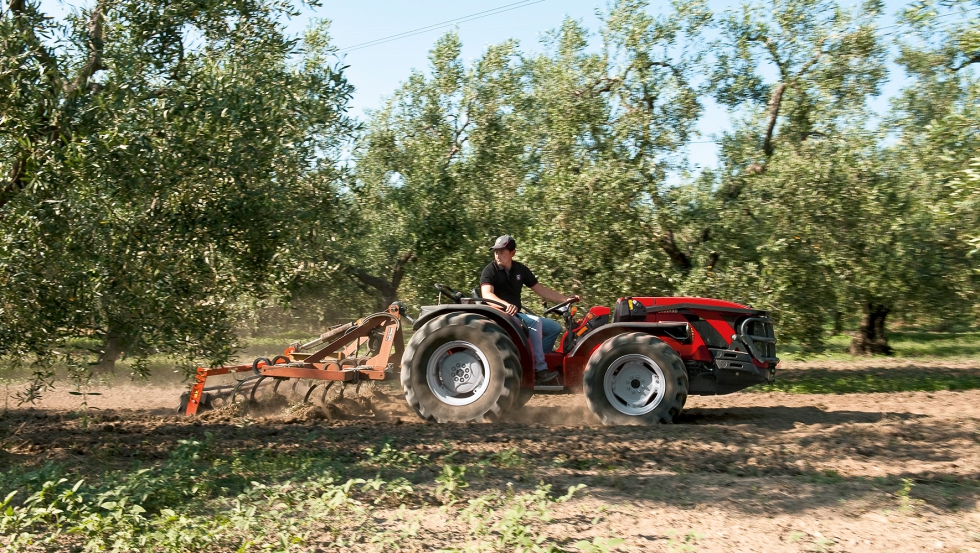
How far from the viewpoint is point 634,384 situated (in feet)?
26.3

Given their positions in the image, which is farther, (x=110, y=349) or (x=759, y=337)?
(x=759, y=337)

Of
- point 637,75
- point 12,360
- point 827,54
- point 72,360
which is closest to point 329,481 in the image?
point 72,360

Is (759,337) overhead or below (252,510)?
overhead

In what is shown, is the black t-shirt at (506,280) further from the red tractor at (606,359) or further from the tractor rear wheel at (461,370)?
the tractor rear wheel at (461,370)

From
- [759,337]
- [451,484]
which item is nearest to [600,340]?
[759,337]

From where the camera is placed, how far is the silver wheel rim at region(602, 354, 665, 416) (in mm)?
7859

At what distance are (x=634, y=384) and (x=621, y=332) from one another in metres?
0.53

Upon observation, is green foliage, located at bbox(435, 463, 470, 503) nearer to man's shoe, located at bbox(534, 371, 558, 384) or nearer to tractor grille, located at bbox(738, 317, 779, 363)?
man's shoe, located at bbox(534, 371, 558, 384)

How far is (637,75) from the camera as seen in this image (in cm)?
1241

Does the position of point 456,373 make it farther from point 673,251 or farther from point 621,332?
point 673,251

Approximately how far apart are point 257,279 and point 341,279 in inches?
245

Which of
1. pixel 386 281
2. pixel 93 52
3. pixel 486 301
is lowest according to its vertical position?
pixel 486 301

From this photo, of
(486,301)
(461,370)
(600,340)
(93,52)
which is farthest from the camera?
(486,301)

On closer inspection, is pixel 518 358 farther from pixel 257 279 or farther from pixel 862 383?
pixel 862 383
